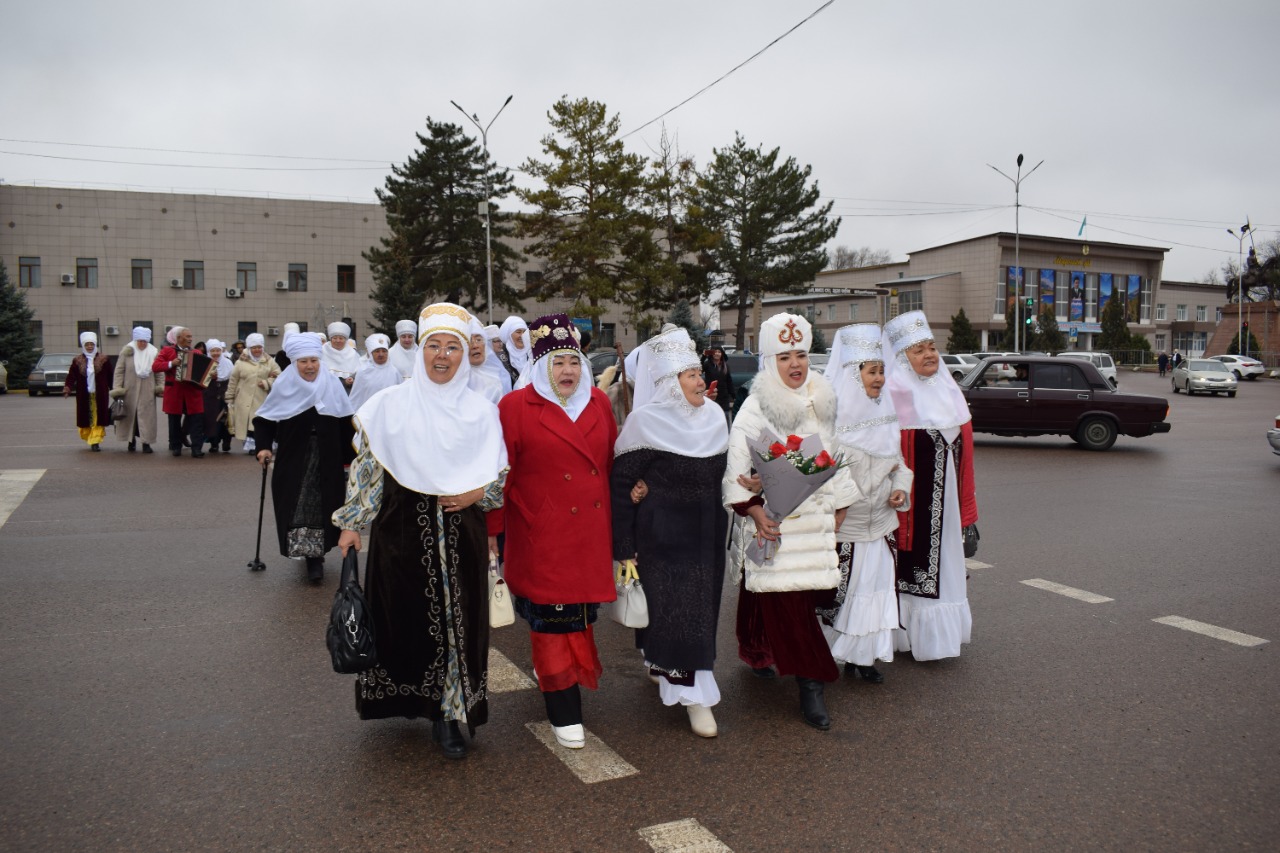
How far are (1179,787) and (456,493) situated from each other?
309 cm

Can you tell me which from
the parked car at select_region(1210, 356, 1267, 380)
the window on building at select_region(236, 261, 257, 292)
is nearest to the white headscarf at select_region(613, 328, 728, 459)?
the window on building at select_region(236, 261, 257, 292)

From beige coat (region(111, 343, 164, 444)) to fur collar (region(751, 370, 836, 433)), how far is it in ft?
44.3

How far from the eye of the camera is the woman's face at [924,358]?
523 centimetres

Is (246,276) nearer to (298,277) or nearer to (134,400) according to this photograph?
(298,277)

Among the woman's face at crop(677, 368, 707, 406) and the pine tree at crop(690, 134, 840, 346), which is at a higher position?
the pine tree at crop(690, 134, 840, 346)

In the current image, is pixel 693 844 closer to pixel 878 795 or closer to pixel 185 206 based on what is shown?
pixel 878 795

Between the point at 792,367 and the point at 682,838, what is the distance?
2136 millimetres

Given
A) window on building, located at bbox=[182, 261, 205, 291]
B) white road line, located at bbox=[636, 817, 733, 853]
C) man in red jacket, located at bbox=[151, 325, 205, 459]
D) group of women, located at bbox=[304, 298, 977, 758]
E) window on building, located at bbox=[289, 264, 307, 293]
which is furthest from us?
window on building, located at bbox=[289, 264, 307, 293]

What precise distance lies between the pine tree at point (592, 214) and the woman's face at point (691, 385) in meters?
37.5

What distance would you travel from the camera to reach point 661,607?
431 cm

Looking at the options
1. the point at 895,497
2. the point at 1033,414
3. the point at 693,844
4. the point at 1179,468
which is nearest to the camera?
the point at 693,844

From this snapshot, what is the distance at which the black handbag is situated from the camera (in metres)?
3.70

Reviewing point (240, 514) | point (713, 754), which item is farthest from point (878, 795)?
point (240, 514)

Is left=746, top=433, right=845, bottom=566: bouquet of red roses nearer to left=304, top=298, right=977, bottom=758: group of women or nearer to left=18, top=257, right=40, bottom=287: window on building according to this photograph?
left=304, top=298, right=977, bottom=758: group of women
